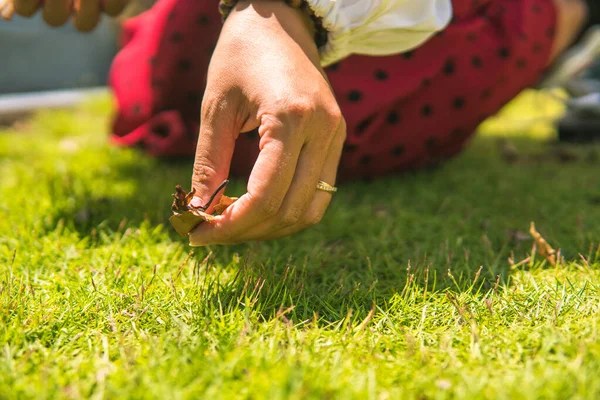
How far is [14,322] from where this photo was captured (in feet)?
3.34

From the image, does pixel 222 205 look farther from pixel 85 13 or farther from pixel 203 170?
pixel 85 13

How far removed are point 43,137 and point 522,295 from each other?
2.38 meters

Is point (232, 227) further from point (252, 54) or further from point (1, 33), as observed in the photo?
point (1, 33)

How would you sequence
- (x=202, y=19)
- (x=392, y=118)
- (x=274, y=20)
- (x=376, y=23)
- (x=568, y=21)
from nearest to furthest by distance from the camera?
(x=274, y=20) → (x=376, y=23) → (x=392, y=118) → (x=202, y=19) → (x=568, y=21)

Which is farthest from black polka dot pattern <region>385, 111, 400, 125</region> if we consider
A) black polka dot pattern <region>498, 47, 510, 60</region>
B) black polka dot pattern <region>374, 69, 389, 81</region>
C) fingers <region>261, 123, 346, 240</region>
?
fingers <region>261, 123, 346, 240</region>

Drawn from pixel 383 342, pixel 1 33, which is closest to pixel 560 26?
pixel 383 342

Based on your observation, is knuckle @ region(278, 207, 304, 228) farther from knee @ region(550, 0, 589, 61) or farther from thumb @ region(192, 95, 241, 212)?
knee @ region(550, 0, 589, 61)

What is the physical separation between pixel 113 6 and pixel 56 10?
149mm

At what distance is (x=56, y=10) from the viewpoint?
1.51 meters

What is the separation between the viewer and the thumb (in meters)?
1.07

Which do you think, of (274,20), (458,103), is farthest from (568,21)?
(274,20)

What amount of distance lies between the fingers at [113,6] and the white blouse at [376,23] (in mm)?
643

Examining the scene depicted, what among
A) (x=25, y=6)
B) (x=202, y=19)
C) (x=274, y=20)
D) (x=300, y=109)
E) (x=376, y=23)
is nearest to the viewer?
(x=300, y=109)

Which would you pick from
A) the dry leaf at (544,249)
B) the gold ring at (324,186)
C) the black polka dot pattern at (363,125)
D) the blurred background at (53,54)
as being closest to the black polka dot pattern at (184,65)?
the black polka dot pattern at (363,125)
